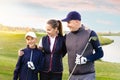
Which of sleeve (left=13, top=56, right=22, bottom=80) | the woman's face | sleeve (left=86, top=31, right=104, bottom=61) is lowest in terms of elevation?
sleeve (left=13, top=56, right=22, bottom=80)

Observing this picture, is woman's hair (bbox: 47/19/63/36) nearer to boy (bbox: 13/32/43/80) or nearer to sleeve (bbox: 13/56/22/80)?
boy (bbox: 13/32/43/80)

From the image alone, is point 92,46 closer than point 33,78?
Yes

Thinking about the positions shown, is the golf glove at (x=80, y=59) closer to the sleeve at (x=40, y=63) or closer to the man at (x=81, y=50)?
the man at (x=81, y=50)

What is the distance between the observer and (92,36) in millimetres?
6230

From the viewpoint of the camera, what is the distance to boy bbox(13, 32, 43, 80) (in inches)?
264

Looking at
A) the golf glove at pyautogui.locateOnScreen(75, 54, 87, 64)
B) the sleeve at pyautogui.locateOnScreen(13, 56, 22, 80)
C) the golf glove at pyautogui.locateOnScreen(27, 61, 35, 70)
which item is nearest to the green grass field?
the sleeve at pyautogui.locateOnScreen(13, 56, 22, 80)

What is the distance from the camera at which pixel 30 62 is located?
6711 millimetres

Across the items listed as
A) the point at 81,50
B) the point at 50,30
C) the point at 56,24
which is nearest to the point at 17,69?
the point at 50,30

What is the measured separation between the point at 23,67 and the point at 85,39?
1106 millimetres

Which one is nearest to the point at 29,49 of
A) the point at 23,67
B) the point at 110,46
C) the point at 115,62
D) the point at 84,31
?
the point at 23,67

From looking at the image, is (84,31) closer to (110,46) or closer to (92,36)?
(92,36)

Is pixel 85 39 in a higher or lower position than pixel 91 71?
higher

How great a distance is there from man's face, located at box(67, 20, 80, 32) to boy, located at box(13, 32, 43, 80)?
2.06 ft

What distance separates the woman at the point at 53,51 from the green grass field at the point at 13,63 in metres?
5.78
